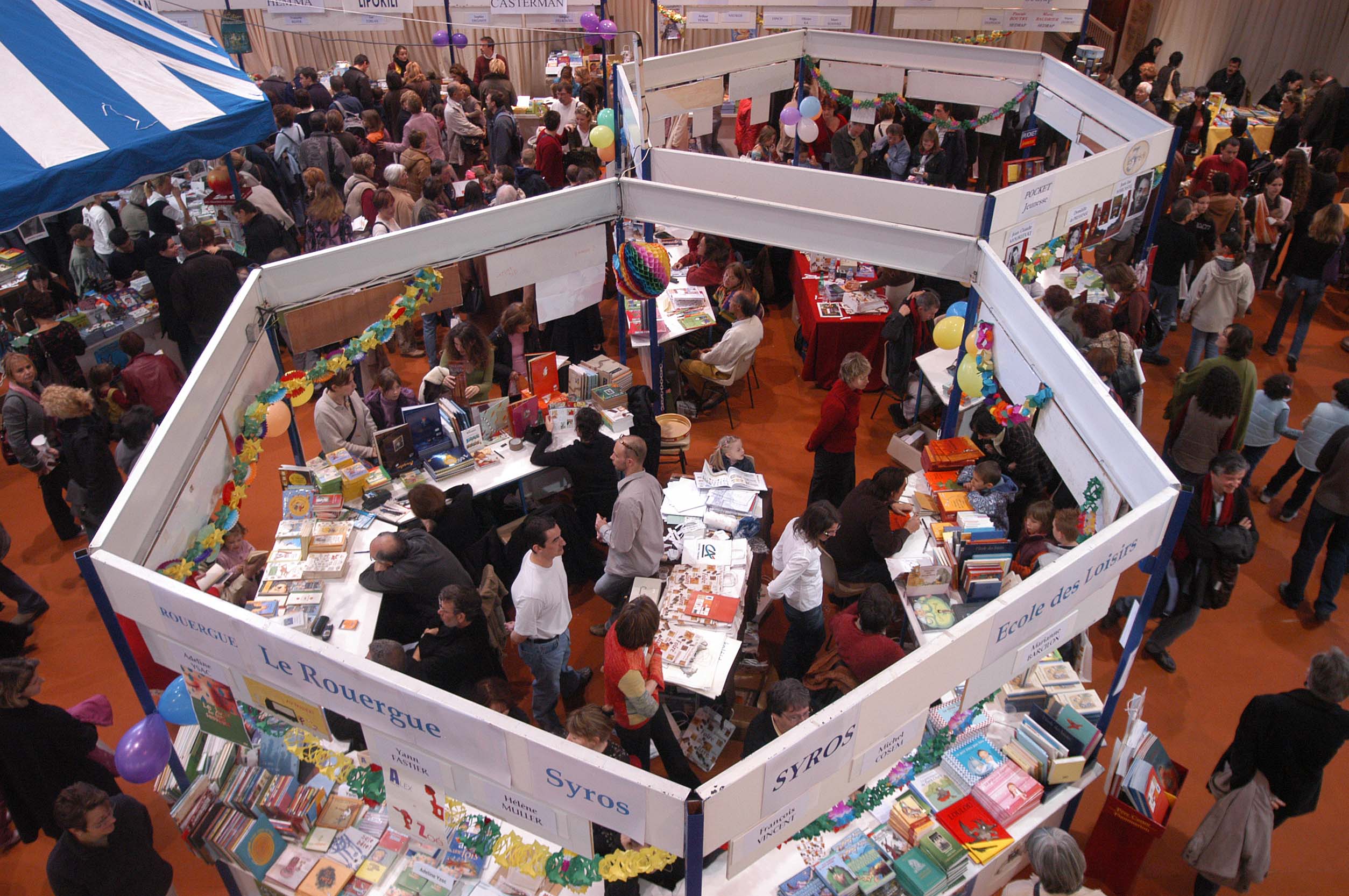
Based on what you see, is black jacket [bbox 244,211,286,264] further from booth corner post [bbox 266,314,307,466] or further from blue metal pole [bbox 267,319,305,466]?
booth corner post [bbox 266,314,307,466]

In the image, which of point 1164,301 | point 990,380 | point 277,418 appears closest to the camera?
point 277,418

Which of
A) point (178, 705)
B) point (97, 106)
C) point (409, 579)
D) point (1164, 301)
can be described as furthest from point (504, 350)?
point (1164, 301)

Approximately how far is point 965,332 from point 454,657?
3657mm

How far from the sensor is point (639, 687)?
3.66 meters

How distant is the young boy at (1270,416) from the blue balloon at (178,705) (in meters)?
6.06

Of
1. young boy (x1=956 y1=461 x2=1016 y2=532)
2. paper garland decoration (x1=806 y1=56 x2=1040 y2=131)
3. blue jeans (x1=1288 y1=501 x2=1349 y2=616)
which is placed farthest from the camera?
paper garland decoration (x1=806 y1=56 x2=1040 y2=131)

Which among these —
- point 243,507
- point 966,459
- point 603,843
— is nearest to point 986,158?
point 966,459

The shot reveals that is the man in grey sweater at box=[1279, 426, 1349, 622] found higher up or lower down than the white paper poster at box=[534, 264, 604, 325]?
lower down

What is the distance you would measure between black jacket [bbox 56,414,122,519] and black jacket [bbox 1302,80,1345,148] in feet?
42.8

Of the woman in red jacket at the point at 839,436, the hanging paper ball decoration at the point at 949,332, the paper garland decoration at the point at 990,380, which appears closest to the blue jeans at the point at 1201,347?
the hanging paper ball decoration at the point at 949,332

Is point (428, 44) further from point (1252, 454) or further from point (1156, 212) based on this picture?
point (1252, 454)

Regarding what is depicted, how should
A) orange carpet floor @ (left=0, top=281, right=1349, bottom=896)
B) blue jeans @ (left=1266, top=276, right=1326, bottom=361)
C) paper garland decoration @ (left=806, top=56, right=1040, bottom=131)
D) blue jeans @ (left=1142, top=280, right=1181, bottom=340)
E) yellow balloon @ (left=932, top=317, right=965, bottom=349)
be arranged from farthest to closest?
paper garland decoration @ (left=806, top=56, right=1040, bottom=131), blue jeans @ (left=1142, top=280, right=1181, bottom=340), blue jeans @ (left=1266, top=276, right=1326, bottom=361), yellow balloon @ (left=932, top=317, right=965, bottom=349), orange carpet floor @ (left=0, top=281, right=1349, bottom=896)

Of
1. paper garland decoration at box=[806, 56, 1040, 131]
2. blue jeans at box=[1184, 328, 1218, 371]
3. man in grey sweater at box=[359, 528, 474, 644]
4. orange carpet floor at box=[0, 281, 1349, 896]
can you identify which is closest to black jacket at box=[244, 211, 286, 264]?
orange carpet floor at box=[0, 281, 1349, 896]

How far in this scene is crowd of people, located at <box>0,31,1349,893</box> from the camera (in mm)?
3783
